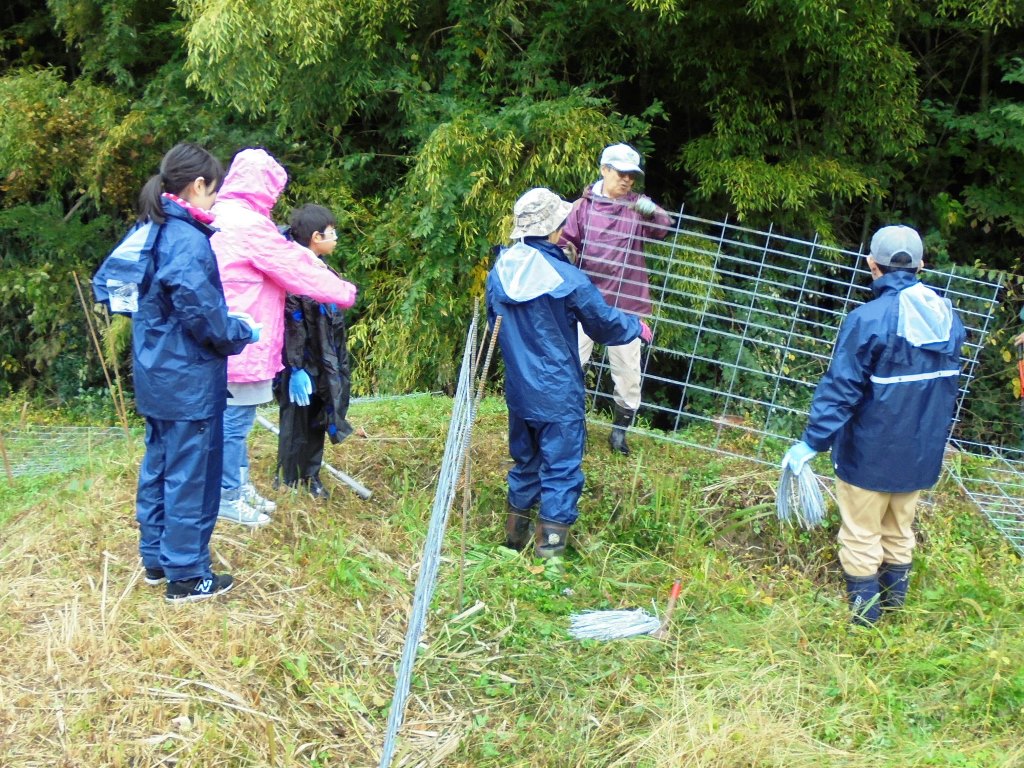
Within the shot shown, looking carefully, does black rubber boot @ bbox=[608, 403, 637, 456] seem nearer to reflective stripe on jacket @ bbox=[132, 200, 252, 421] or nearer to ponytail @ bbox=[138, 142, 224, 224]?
reflective stripe on jacket @ bbox=[132, 200, 252, 421]

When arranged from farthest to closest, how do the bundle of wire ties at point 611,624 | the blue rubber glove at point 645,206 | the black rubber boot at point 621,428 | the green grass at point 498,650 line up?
1. the black rubber boot at point 621,428
2. the blue rubber glove at point 645,206
3. the bundle of wire ties at point 611,624
4. the green grass at point 498,650

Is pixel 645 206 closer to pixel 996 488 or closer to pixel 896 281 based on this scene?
pixel 896 281

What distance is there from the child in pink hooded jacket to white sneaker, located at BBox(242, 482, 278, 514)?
0.29 meters

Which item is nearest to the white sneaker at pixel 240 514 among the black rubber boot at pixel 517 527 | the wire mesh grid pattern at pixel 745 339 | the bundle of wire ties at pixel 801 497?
the black rubber boot at pixel 517 527

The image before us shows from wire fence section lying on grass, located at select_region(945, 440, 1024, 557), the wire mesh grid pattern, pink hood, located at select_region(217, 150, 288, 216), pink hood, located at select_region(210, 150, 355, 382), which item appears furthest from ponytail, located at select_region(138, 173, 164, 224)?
wire fence section lying on grass, located at select_region(945, 440, 1024, 557)

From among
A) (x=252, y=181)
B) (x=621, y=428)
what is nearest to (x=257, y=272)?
(x=252, y=181)

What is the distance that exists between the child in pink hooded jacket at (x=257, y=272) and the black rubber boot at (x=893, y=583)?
235cm

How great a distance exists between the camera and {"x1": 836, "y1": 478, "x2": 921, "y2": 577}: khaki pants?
351 cm

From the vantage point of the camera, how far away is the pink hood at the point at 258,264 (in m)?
3.56

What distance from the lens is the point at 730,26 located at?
6242mm

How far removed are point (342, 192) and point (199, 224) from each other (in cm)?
432

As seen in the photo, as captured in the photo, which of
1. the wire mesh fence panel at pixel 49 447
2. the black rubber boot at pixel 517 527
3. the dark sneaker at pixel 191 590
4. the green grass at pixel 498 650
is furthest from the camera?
the wire mesh fence panel at pixel 49 447

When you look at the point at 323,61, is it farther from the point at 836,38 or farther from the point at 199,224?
the point at 199,224

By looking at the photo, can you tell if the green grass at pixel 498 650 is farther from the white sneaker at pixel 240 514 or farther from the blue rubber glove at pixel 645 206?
the blue rubber glove at pixel 645 206
